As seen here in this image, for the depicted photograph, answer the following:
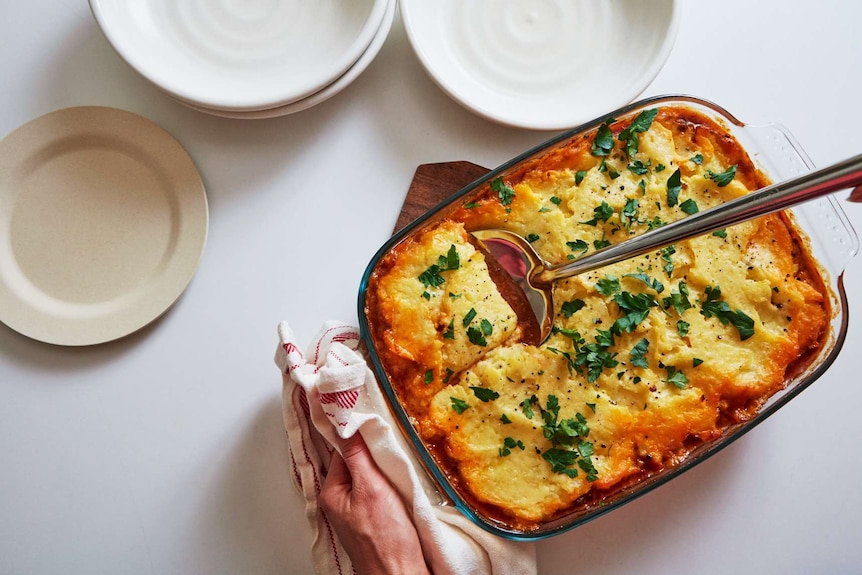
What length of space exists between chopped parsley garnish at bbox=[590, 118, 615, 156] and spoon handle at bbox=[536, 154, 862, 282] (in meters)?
0.37

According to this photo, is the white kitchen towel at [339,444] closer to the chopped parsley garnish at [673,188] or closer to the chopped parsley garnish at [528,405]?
the chopped parsley garnish at [528,405]

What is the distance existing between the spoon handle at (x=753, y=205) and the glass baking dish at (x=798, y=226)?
0.46m

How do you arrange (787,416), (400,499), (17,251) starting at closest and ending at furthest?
(400,499)
(17,251)
(787,416)

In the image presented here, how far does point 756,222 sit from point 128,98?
1.85 m

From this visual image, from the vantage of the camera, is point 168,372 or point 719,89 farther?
point 719,89

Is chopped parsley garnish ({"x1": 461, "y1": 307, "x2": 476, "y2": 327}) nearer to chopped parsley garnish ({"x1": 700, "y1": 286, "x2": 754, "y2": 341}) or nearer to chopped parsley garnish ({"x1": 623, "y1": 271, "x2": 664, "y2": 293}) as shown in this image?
chopped parsley garnish ({"x1": 623, "y1": 271, "x2": 664, "y2": 293})

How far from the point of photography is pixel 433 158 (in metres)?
2.01

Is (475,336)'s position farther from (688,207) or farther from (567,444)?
(688,207)

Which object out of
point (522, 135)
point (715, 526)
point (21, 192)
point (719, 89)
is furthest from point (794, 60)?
point (21, 192)

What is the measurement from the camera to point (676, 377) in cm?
168

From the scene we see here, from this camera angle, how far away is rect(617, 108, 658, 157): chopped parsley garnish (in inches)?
68.4

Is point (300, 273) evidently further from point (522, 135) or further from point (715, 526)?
point (715, 526)

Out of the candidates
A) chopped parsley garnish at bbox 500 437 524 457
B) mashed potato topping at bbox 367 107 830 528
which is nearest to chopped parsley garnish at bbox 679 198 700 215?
mashed potato topping at bbox 367 107 830 528

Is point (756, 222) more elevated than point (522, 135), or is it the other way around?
point (522, 135)
